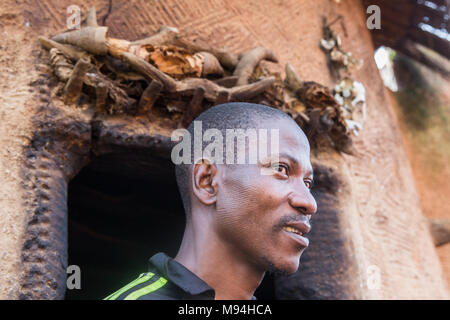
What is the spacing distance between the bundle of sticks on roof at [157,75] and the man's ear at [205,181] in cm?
85

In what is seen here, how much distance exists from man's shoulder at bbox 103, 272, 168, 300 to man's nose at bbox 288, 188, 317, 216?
0.48 metres

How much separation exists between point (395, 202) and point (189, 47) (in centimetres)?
202

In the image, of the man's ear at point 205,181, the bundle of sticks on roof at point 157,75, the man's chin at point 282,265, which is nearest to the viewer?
the man's chin at point 282,265

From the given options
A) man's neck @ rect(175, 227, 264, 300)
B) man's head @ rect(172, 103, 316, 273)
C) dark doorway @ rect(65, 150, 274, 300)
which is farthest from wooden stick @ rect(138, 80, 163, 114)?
man's neck @ rect(175, 227, 264, 300)

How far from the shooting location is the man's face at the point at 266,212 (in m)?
1.77

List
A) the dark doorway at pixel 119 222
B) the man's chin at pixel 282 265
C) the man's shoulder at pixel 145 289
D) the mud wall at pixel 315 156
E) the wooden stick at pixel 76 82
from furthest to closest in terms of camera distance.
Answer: the dark doorway at pixel 119 222, the wooden stick at pixel 76 82, the mud wall at pixel 315 156, the man's chin at pixel 282 265, the man's shoulder at pixel 145 289

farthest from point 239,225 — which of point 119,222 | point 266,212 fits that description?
point 119,222

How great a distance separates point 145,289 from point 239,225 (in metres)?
0.36

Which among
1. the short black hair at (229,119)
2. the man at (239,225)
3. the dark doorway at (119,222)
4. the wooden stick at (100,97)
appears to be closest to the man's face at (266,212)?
the man at (239,225)

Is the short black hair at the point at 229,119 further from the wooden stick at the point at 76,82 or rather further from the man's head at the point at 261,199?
the wooden stick at the point at 76,82

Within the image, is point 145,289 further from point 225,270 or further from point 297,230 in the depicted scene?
point 297,230

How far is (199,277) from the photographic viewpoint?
1.83 metres

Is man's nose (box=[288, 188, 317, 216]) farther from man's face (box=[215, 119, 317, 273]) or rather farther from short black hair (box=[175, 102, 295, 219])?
short black hair (box=[175, 102, 295, 219])
